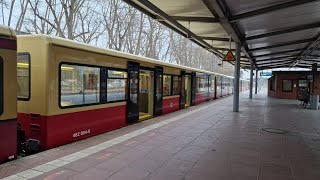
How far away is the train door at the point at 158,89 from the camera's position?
39.8 feet

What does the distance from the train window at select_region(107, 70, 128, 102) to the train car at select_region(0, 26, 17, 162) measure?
3.38 m

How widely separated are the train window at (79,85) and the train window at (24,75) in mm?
689

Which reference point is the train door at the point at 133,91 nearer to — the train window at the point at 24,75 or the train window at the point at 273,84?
the train window at the point at 24,75

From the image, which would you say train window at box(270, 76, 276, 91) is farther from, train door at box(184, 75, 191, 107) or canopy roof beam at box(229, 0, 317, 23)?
canopy roof beam at box(229, 0, 317, 23)

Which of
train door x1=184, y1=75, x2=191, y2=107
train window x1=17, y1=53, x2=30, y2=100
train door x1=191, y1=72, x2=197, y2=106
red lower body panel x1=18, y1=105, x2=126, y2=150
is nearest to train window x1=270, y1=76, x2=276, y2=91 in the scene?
train door x1=191, y1=72, x2=197, y2=106

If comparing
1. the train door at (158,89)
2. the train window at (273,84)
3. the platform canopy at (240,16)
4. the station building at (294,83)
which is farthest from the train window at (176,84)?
the train window at (273,84)

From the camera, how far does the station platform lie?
16.6 feet

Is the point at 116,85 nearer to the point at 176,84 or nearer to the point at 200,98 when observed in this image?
the point at 176,84

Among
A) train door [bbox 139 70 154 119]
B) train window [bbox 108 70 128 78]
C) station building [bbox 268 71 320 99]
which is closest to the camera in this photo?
train window [bbox 108 70 128 78]

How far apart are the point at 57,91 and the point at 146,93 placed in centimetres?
613

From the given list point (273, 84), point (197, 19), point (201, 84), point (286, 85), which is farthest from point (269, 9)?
point (273, 84)

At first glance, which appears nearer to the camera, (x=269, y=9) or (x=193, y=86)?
(x=269, y=9)

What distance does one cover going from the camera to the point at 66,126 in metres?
6.90

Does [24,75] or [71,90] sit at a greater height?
[24,75]
